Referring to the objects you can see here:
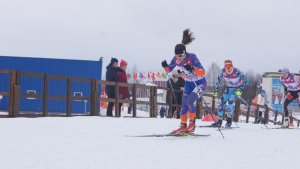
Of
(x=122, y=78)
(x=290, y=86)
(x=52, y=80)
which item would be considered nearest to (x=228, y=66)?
(x=290, y=86)

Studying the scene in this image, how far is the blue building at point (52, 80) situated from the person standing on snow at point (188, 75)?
45.0 ft

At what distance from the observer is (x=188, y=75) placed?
8.09 m

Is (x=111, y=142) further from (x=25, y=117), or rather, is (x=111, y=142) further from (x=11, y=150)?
(x=25, y=117)

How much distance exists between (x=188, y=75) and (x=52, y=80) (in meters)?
14.7

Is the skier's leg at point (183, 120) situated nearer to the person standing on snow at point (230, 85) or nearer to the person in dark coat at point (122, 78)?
the person standing on snow at point (230, 85)

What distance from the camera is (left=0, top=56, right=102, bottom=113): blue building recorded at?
21.6 meters

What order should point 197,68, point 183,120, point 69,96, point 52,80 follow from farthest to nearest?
point 52,80, point 69,96, point 183,120, point 197,68

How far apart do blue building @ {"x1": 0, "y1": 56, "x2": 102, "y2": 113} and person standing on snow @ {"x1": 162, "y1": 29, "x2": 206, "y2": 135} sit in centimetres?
1373

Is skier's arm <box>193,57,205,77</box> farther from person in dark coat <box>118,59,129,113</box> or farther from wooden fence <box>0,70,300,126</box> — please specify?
person in dark coat <box>118,59,129,113</box>

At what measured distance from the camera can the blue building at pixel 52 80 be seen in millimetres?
21625

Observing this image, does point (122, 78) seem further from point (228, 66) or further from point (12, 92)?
point (12, 92)

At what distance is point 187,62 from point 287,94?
23.4 ft

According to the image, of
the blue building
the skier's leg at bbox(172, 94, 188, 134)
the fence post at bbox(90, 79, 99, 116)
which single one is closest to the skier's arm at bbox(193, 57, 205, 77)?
the skier's leg at bbox(172, 94, 188, 134)

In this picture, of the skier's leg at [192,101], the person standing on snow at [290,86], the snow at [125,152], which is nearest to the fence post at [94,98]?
the snow at [125,152]
